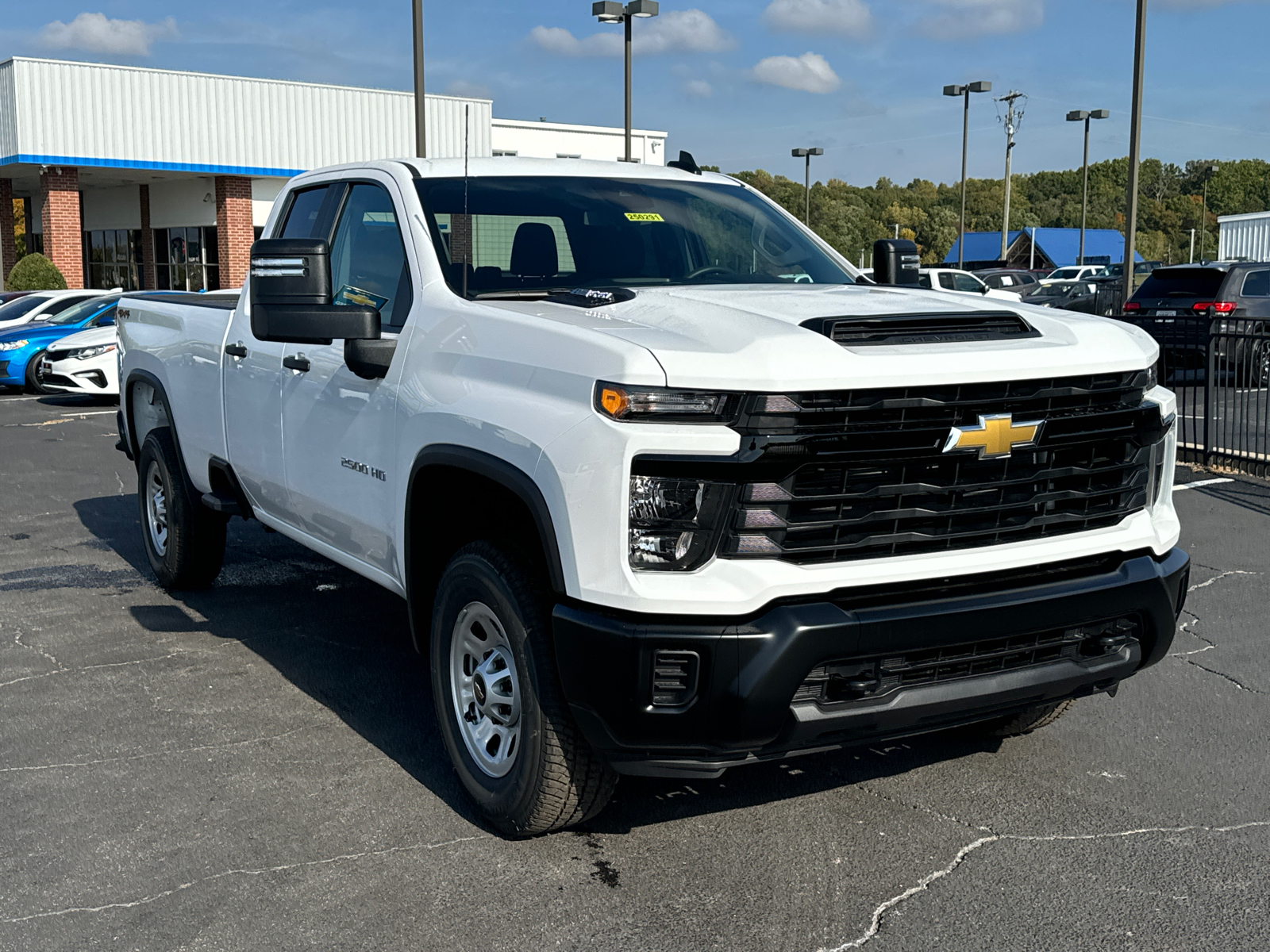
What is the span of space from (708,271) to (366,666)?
236 centimetres

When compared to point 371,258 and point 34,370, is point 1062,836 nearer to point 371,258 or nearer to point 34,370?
point 371,258

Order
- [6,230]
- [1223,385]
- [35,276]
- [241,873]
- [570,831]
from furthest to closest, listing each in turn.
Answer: [6,230]
[35,276]
[1223,385]
[570,831]
[241,873]

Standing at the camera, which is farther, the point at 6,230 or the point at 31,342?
the point at 6,230

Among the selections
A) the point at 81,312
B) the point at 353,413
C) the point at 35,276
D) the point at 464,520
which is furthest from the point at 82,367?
the point at 35,276

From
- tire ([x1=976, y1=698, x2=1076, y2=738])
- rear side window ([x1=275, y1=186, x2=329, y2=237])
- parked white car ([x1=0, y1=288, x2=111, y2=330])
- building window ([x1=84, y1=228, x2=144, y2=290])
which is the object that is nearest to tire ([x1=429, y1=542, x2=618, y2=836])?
tire ([x1=976, y1=698, x2=1076, y2=738])

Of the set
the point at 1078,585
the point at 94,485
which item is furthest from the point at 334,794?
the point at 94,485

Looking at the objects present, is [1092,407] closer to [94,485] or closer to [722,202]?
[722,202]

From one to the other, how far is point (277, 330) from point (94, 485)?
768 cm

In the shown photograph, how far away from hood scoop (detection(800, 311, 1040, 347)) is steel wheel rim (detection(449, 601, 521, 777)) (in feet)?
4.26

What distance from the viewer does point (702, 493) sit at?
329cm

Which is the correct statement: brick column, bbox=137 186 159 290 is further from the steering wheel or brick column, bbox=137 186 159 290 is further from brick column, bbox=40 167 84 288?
the steering wheel

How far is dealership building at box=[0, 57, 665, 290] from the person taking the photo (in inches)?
1304

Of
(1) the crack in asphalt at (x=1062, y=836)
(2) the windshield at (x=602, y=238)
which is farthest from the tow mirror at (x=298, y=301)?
(1) the crack in asphalt at (x=1062, y=836)

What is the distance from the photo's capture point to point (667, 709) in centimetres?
332
